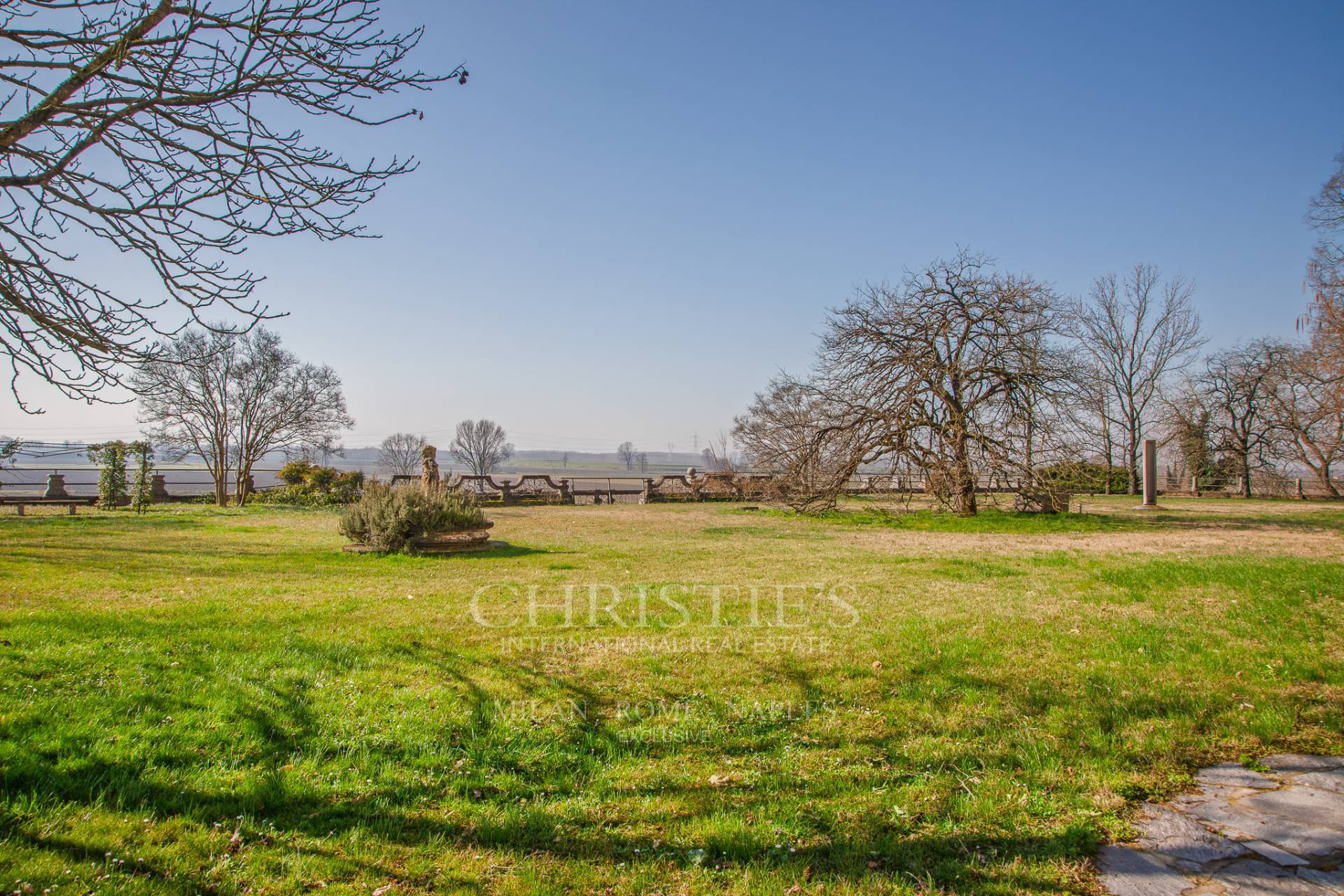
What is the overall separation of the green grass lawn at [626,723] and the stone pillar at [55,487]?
64.8 ft

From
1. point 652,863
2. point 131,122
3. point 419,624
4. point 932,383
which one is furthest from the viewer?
point 932,383

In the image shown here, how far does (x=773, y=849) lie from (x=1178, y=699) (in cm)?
333

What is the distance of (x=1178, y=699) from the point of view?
419cm

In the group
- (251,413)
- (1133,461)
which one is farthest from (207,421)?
(1133,461)

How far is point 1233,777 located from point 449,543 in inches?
406

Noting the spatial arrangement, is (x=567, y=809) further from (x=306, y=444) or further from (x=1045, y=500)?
(x=306, y=444)

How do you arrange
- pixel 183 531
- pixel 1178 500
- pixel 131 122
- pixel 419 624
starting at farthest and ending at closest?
1. pixel 1178 500
2. pixel 183 531
3. pixel 419 624
4. pixel 131 122

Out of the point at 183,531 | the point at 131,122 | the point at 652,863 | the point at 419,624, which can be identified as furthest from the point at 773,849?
the point at 183,531

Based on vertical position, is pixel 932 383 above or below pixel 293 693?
above

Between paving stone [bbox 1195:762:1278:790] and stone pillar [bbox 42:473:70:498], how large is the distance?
3073 cm

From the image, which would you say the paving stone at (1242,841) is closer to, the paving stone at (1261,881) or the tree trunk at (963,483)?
the paving stone at (1261,881)

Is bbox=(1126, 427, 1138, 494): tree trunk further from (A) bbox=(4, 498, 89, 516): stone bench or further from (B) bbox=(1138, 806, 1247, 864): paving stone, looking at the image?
(A) bbox=(4, 498, 89, 516): stone bench

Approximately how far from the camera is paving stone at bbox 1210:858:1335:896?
7.42 ft

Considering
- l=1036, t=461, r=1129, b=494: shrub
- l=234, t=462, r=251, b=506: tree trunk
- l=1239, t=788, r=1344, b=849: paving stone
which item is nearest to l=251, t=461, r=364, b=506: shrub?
l=234, t=462, r=251, b=506: tree trunk
